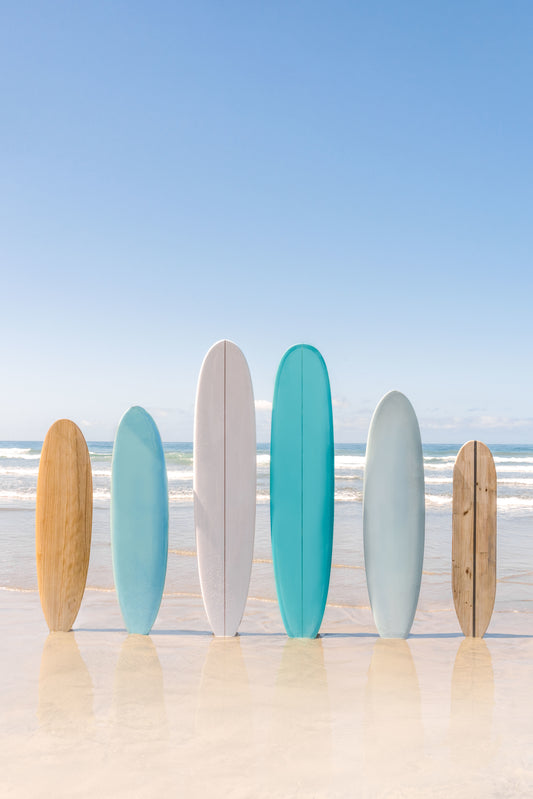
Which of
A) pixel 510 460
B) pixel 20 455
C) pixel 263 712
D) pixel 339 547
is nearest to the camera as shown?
pixel 263 712

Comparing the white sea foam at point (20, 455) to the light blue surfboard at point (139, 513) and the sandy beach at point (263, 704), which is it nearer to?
the sandy beach at point (263, 704)

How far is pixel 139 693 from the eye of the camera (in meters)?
2.44

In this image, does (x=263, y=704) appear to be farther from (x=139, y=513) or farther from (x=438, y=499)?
(x=438, y=499)

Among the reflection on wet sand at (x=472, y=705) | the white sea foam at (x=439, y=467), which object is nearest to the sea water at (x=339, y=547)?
the reflection on wet sand at (x=472, y=705)

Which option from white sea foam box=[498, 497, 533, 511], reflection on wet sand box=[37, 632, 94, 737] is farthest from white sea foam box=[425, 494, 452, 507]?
reflection on wet sand box=[37, 632, 94, 737]

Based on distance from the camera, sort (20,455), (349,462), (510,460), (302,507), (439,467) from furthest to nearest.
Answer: (20,455) < (510,460) < (349,462) < (439,467) < (302,507)

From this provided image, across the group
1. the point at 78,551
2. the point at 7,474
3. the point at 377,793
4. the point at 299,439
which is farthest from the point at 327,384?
the point at 7,474

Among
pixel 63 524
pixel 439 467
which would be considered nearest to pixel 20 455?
pixel 439 467

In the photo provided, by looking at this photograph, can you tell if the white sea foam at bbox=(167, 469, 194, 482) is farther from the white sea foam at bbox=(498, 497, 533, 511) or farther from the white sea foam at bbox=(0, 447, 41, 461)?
the white sea foam at bbox=(0, 447, 41, 461)

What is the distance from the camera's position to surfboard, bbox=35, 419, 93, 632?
3.25 metres

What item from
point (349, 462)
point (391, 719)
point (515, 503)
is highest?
point (349, 462)

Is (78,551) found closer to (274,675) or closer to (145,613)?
(145,613)

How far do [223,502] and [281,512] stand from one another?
0.30m

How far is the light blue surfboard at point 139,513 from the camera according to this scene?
325 cm
